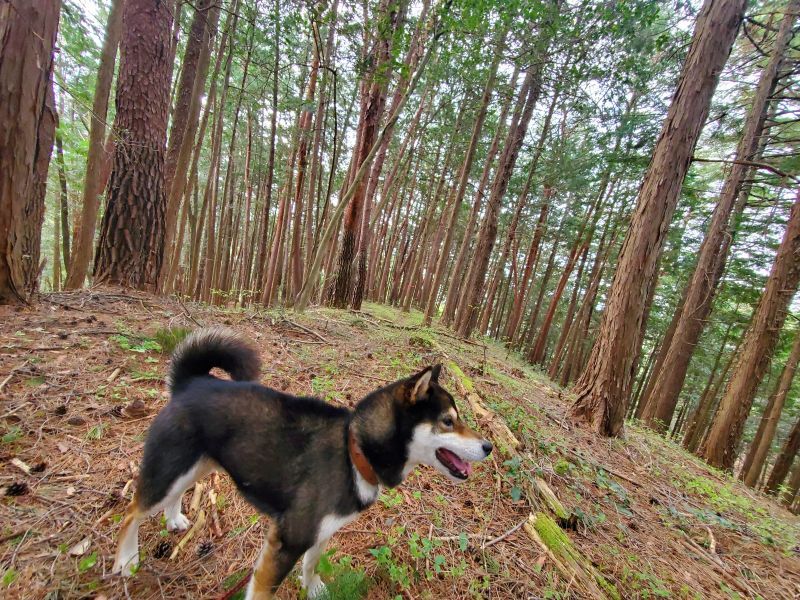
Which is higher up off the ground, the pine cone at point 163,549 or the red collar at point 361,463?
the red collar at point 361,463

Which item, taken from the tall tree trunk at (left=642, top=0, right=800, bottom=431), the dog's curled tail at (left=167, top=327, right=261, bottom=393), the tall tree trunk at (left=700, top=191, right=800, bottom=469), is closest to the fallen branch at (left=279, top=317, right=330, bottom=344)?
the dog's curled tail at (left=167, top=327, right=261, bottom=393)

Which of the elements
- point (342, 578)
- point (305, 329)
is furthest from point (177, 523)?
point (305, 329)

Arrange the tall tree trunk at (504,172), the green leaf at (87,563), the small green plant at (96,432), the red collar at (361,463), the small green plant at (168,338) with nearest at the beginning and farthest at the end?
the green leaf at (87,563) → the red collar at (361,463) → the small green plant at (96,432) → the small green plant at (168,338) → the tall tree trunk at (504,172)

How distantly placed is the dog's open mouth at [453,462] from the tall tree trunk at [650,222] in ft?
14.3

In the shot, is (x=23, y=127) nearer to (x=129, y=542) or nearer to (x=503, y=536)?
(x=129, y=542)

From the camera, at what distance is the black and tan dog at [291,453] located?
70.9 inches

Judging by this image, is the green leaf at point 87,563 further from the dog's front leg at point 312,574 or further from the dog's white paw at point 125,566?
the dog's front leg at point 312,574

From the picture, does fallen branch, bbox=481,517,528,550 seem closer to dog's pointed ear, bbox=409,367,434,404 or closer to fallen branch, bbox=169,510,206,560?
dog's pointed ear, bbox=409,367,434,404

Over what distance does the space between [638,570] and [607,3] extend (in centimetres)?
963

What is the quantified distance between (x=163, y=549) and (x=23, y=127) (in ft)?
15.0

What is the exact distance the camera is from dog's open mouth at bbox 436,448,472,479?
6.64 ft

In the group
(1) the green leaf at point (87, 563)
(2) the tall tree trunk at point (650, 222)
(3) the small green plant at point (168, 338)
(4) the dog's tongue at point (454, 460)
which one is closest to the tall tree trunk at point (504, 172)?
(2) the tall tree trunk at point (650, 222)

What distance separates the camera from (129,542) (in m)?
1.86

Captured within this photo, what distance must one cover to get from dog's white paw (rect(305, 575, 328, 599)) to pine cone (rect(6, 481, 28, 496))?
1835 millimetres
